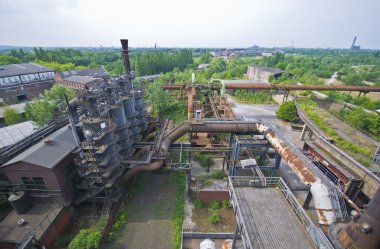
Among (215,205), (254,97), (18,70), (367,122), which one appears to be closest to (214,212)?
(215,205)

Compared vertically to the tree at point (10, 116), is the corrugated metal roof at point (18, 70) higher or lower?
higher

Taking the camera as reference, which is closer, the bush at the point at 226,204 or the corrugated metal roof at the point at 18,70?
the bush at the point at 226,204

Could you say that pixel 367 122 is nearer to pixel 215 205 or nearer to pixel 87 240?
pixel 215 205

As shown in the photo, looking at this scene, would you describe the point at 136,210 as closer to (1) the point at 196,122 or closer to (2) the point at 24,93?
(1) the point at 196,122

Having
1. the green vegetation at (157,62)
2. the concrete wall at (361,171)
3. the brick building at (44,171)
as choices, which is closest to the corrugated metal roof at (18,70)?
the green vegetation at (157,62)

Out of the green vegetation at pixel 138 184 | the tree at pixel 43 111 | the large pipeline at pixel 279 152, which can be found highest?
the large pipeline at pixel 279 152

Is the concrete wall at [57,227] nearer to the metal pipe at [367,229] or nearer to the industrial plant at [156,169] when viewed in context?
the industrial plant at [156,169]

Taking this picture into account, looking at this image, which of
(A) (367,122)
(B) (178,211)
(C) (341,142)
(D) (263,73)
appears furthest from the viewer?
(D) (263,73)
